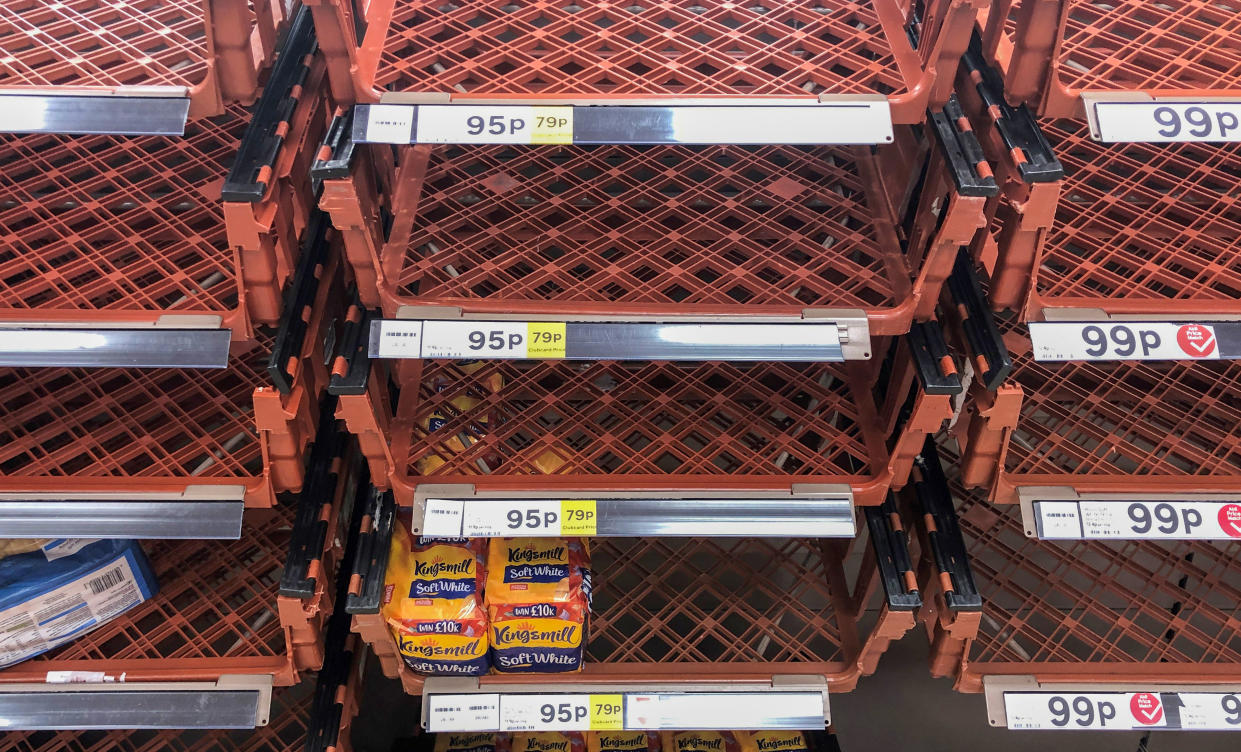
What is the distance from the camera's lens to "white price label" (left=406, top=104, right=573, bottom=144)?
3.70 feet

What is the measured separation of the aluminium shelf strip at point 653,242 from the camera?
4.09ft

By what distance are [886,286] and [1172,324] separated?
397mm

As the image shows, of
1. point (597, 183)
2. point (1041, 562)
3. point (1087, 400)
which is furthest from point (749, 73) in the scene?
point (1041, 562)

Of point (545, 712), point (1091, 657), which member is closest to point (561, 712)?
point (545, 712)

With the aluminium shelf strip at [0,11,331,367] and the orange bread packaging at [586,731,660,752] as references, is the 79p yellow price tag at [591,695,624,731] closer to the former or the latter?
the orange bread packaging at [586,731,660,752]

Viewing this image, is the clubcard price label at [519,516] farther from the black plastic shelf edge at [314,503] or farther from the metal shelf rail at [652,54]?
the metal shelf rail at [652,54]

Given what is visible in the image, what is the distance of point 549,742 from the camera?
1.84m

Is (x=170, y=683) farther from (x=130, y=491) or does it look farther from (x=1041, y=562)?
(x=1041, y=562)

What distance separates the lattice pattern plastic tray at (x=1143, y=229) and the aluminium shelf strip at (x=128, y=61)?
114 centimetres

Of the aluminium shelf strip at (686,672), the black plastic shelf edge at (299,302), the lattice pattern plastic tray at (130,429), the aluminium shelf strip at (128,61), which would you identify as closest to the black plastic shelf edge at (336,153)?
the aluminium shelf strip at (128,61)

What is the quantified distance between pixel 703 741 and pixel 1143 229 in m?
1.28

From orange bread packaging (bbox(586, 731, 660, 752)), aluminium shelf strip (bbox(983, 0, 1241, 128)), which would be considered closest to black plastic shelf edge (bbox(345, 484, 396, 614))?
orange bread packaging (bbox(586, 731, 660, 752))

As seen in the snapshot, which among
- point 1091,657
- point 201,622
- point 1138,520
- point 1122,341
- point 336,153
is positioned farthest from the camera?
point 201,622

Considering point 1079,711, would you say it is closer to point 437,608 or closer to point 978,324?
point 978,324
